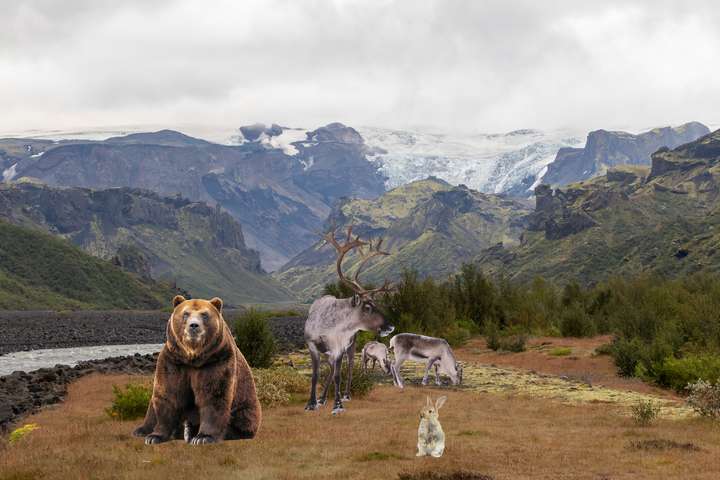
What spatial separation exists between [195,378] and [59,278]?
585 ft

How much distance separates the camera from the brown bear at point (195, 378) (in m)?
10.5

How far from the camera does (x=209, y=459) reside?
10539 mm

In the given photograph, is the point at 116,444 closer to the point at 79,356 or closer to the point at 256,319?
the point at 256,319

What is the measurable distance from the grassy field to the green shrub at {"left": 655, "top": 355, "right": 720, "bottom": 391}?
481 centimetres

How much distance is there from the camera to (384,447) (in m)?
12.7

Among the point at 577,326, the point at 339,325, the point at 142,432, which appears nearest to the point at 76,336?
the point at 577,326

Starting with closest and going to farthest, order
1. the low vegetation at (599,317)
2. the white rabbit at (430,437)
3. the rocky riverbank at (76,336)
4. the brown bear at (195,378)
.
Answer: the brown bear at (195,378) → the white rabbit at (430,437) → the low vegetation at (599,317) → the rocky riverbank at (76,336)

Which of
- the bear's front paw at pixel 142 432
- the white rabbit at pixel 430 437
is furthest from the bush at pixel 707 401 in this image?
the bear's front paw at pixel 142 432

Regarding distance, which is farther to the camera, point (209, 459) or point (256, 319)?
point (256, 319)

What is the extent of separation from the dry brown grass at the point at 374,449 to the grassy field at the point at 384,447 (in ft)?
0.07

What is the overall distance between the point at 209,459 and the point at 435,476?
11.0ft

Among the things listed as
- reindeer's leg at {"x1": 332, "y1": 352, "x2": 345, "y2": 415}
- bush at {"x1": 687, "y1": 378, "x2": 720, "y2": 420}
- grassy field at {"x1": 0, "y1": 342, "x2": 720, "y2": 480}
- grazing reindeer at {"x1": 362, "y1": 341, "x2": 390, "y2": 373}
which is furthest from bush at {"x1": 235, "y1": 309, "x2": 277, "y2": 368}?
bush at {"x1": 687, "y1": 378, "x2": 720, "y2": 420}

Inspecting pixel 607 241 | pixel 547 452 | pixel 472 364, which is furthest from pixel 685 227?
pixel 547 452

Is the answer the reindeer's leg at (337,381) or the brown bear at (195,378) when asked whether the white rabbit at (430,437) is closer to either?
the brown bear at (195,378)
